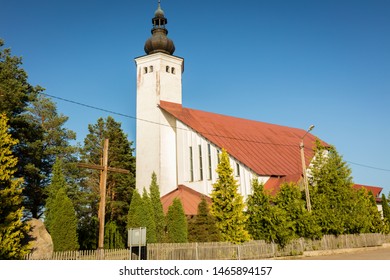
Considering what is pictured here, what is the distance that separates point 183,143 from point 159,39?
11042mm

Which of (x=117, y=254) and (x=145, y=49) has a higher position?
(x=145, y=49)

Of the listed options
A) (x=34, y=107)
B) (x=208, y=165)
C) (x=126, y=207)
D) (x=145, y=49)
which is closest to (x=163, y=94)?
(x=145, y=49)

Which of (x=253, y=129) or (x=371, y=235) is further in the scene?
(x=253, y=129)

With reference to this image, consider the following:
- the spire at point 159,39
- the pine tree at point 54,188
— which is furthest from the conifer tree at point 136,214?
the spire at point 159,39

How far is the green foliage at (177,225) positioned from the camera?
2302 cm

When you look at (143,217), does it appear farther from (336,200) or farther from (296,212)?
(336,200)

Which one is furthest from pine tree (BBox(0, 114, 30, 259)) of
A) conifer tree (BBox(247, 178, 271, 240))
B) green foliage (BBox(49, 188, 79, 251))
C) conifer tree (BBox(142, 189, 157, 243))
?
conifer tree (BBox(247, 178, 271, 240))

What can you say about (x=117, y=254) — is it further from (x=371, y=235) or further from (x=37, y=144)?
(x=371, y=235)

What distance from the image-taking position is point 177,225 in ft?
75.9

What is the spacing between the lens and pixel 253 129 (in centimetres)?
3809

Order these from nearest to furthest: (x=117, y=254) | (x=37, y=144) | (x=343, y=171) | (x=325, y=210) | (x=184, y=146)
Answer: (x=117, y=254) < (x=325, y=210) < (x=343, y=171) < (x=37, y=144) < (x=184, y=146)

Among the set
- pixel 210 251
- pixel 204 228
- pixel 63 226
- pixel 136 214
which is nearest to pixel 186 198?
pixel 136 214

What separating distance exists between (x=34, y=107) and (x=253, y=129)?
2365cm

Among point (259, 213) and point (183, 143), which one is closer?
point (259, 213)
